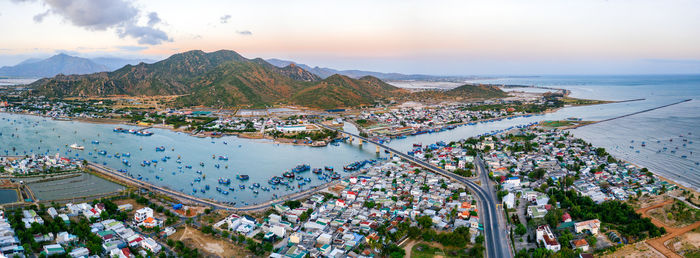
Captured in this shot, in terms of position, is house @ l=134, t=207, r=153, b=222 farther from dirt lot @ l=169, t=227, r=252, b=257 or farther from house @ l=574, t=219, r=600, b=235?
house @ l=574, t=219, r=600, b=235

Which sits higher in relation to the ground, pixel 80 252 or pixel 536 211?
pixel 80 252

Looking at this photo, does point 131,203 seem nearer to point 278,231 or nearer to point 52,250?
point 52,250

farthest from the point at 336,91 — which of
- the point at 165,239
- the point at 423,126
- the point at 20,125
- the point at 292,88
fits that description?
the point at 165,239

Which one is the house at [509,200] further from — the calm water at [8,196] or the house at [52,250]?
the calm water at [8,196]

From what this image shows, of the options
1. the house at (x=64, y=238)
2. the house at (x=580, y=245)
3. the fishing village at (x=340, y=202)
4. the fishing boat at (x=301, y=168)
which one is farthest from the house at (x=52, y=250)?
the house at (x=580, y=245)

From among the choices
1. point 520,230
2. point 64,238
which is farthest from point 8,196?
point 520,230

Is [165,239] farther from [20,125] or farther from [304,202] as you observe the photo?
[20,125]

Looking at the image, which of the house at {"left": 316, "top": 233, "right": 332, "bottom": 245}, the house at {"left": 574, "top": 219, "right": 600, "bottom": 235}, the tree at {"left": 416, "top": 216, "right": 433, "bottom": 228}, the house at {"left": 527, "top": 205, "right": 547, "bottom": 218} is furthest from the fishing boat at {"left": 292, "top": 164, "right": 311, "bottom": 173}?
the house at {"left": 574, "top": 219, "right": 600, "bottom": 235}
